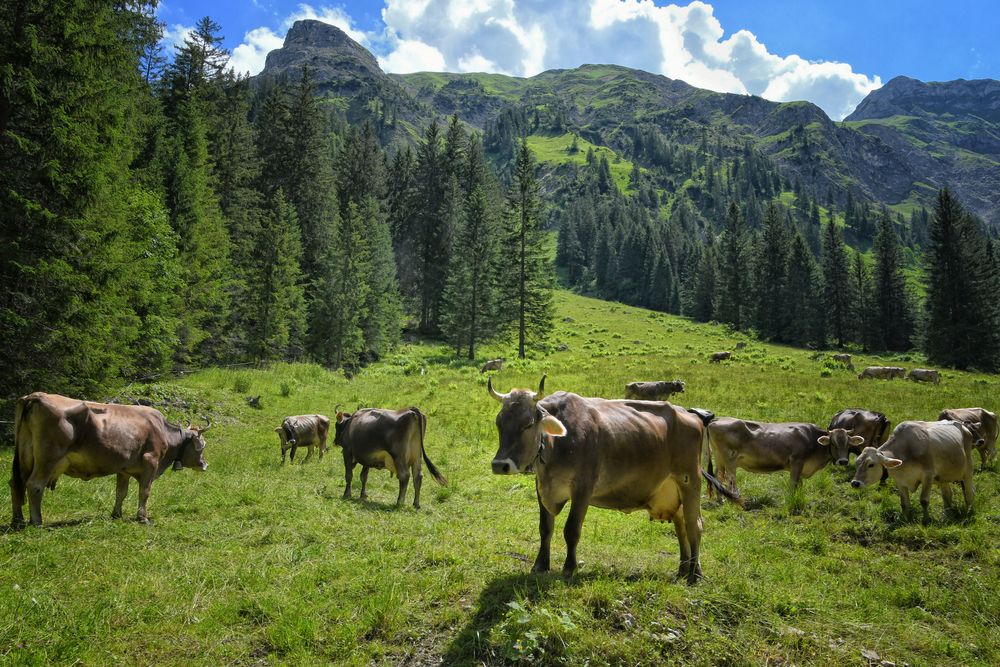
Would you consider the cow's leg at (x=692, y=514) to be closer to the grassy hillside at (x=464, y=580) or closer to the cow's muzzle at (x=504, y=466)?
the grassy hillside at (x=464, y=580)

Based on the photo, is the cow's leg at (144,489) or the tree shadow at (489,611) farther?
the cow's leg at (144,489)

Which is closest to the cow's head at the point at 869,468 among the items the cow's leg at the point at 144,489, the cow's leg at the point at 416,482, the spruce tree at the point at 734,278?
the cow's leg at the point at 416,482

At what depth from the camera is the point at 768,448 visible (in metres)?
11.5

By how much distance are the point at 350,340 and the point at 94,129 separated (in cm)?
2397

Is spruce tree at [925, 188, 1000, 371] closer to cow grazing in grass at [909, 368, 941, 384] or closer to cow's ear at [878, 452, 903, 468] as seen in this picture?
cow grazing in grass at [909, 368, 941, 384]

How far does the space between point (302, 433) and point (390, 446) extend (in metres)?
5.84

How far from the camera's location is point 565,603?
4.79 m

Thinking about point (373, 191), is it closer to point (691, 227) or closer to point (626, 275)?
point (626, 275)

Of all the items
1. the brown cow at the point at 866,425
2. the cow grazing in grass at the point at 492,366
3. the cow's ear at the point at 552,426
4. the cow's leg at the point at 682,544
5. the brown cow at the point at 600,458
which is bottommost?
the cow grazing in grass at the point at 492,366

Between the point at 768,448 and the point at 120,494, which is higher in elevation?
the point at 768,448

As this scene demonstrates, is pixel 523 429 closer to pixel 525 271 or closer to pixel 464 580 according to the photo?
pixel 464 580

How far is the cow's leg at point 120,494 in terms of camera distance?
7.71m

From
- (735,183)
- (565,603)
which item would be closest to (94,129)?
(565,603)

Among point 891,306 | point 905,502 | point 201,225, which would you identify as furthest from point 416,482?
point 891,306
